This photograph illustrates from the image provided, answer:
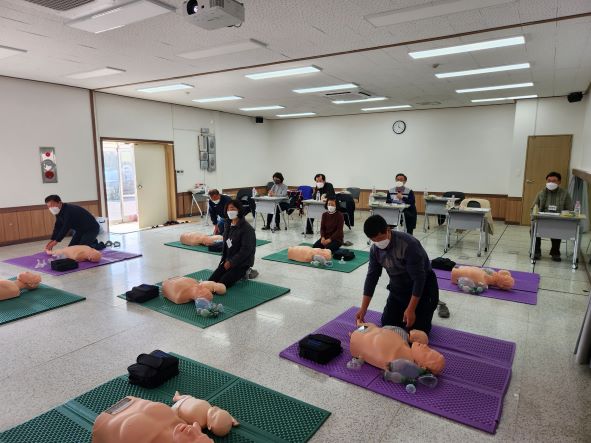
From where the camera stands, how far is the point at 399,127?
11344 mm

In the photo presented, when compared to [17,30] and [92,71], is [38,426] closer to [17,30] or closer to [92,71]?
[17,30]

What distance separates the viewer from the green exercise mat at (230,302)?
386 cm

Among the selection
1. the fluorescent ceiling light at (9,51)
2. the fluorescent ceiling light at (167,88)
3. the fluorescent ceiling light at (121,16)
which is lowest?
the fluorescent ceiling light at (121,16)

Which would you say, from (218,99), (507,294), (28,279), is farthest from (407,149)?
(28,279)

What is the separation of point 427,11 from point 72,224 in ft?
19.2

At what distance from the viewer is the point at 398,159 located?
37.5ft

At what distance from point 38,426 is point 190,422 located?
0.93 metres

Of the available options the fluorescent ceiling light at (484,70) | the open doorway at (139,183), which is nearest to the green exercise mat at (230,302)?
the fluorescent ceiling light at (484,70)

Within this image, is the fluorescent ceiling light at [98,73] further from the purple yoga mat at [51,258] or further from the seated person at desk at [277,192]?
the seated person at desk at [277,192]

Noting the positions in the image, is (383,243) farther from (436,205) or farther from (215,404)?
(436,205)

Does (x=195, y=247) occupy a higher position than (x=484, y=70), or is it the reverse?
(x=484, y=70)

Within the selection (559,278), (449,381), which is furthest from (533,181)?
(449,381)

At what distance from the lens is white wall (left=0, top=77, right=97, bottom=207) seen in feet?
22.9

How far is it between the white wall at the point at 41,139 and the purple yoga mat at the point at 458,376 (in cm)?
673
